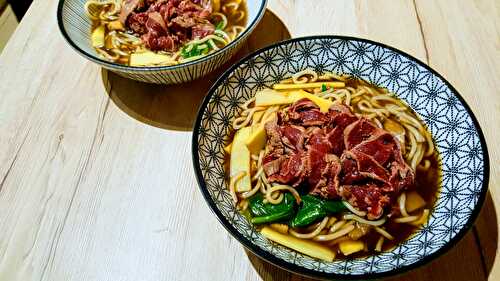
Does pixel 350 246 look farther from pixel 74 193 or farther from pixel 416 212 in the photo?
pixel 74 193

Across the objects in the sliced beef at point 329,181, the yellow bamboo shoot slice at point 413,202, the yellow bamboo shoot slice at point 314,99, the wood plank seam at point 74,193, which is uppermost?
the yellow bamboo shoot slice at point 314,99

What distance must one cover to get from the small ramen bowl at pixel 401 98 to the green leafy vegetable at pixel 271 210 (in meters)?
0.06

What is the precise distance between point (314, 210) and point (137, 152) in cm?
74

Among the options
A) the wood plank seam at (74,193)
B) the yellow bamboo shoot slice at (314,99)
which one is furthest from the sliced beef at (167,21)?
the yellow bamboo shoot slice at (314,99)

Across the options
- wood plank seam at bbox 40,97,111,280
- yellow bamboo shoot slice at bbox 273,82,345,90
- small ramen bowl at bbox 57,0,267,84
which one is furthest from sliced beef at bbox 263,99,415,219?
wood plank seam at bbox 40,97,111,280

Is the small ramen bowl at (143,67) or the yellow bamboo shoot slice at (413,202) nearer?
the yellow bamboo shoot slice at (413,202)

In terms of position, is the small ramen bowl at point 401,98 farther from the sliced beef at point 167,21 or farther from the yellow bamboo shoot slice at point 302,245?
the sliced beef at point 167,21

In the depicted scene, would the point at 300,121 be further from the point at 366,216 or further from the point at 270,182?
the point at 366,216

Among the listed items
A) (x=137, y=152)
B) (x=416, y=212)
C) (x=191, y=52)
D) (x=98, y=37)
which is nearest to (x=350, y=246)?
(x=416, y=212)

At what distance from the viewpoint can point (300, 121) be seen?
1.49 m

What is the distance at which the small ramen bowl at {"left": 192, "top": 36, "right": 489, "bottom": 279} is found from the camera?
1.13m

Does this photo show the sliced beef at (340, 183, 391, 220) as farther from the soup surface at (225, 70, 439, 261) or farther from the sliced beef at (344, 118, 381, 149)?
the sliced beef at (344, 118, 381, 149)

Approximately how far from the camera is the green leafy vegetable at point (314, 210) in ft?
4.32

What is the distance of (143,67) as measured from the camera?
5.03 ft
